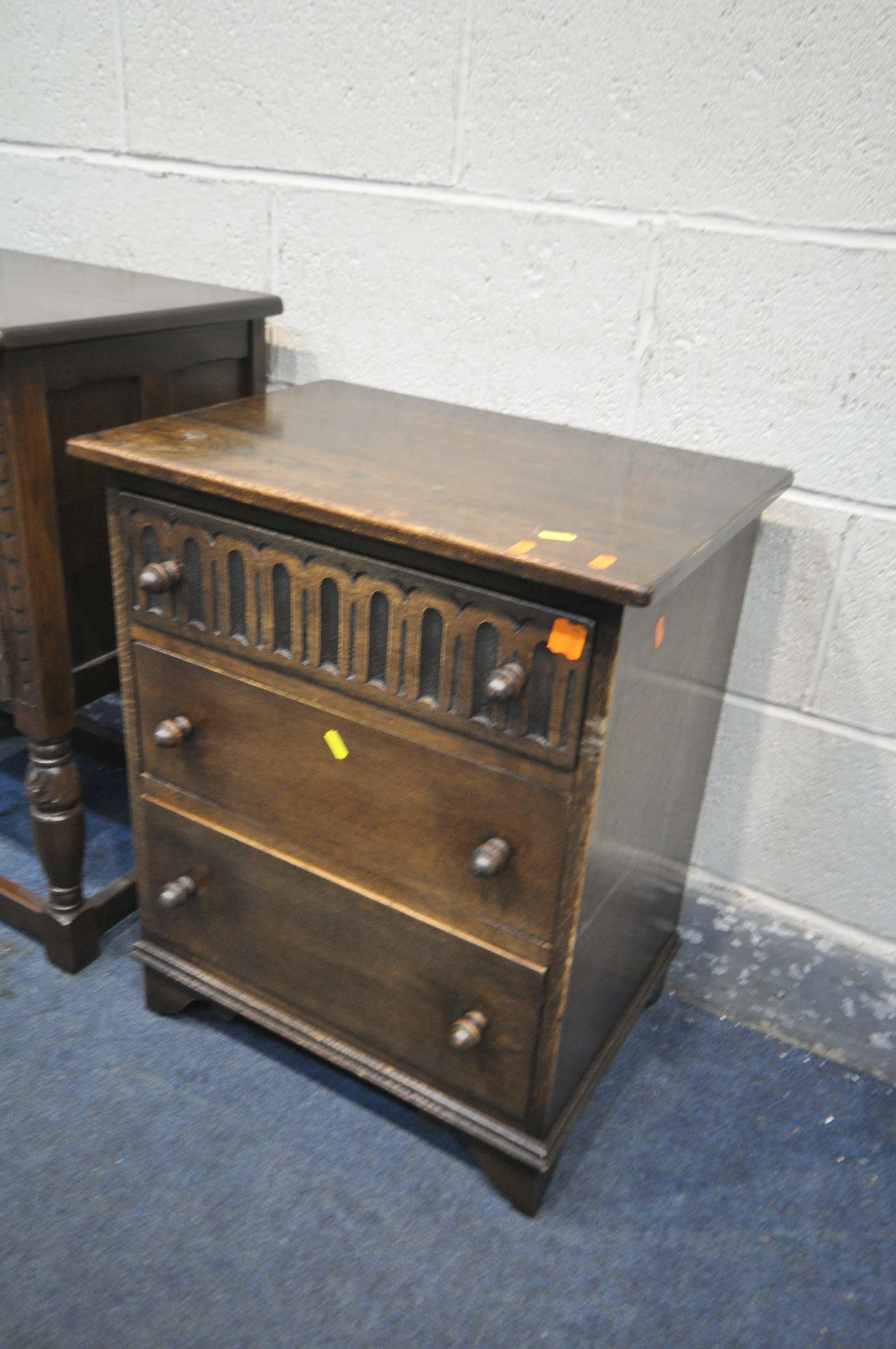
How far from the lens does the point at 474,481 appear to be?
3.48 ft

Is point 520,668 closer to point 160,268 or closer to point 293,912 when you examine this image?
point 293,912

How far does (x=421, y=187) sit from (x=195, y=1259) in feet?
4.45

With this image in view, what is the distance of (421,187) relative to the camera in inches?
54.8

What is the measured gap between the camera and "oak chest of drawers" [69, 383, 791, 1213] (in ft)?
3.07

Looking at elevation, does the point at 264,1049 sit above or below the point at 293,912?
below

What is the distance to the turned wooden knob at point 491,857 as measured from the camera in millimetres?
992

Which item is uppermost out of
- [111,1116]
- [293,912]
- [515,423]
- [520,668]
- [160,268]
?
[160,268]

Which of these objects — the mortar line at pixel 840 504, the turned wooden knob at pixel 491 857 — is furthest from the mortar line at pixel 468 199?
the turned wooden knob at pixel 491 857

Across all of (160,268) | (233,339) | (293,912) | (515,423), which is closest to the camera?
(293,912)

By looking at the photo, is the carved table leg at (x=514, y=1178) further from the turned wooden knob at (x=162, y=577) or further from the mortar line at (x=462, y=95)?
the mortar line at (x=462, y=95)

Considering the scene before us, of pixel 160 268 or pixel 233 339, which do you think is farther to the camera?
pixel 160 268

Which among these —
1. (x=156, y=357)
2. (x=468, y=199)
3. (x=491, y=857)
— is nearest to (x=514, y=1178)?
(x=491, y=857)

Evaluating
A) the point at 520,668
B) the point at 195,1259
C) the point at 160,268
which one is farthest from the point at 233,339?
the point at 195,1259

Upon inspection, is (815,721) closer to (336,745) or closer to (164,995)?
(336,745)
